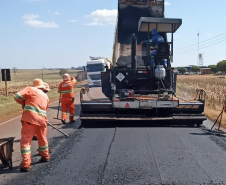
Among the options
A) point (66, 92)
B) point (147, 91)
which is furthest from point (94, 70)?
point (147, 91)

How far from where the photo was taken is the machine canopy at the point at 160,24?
8969 millimetres

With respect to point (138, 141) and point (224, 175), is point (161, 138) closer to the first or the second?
point (138, 141)

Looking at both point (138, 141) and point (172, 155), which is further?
point (138, 141)

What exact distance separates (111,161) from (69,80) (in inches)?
178

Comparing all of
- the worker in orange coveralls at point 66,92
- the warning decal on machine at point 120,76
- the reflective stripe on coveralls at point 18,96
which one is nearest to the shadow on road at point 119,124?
the worker in orange coveralls at point 66,92

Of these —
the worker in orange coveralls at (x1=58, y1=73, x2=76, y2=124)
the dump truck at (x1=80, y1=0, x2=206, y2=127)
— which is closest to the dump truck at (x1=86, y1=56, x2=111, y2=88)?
the dump truck at (x1=80, y1=0, x2=206, y2=127)

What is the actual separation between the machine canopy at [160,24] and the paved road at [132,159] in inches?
115

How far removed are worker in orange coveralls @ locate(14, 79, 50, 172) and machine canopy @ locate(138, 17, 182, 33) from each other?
4438mm

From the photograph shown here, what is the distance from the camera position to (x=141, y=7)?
1247cm

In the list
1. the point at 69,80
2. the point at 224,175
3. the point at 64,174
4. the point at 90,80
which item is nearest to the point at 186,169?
the point at 224,175

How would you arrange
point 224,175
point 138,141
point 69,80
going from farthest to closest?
1. point 69,80
2. point 138,141
3. point 224,175

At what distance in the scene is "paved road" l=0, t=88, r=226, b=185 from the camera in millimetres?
4727

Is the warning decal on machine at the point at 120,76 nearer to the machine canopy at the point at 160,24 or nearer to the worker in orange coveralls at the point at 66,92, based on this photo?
the worker in orange coveralls at the point at 66,92

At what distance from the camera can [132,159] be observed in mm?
5609
